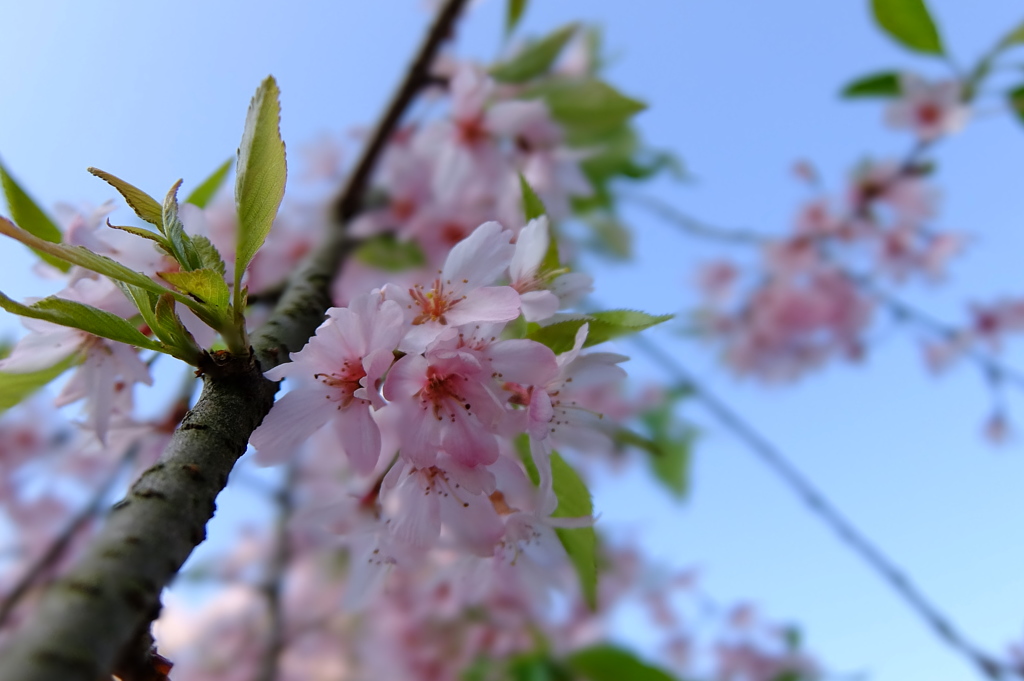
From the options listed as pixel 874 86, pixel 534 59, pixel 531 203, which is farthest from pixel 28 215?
pixel 874 86

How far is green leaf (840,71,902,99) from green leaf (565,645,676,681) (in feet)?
5.81

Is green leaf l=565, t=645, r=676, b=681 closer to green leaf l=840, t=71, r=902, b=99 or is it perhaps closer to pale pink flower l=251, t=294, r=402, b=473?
pale pink flower l=251, t=294, r=402, b=473

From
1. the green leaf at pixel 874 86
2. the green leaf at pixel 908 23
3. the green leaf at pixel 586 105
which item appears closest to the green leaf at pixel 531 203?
the green leaf at pixel 586 105

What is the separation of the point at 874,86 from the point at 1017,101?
50cm

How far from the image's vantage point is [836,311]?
4.30 metres

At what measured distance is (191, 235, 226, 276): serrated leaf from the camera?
0.54m

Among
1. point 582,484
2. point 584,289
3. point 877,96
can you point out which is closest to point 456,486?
point 582,484

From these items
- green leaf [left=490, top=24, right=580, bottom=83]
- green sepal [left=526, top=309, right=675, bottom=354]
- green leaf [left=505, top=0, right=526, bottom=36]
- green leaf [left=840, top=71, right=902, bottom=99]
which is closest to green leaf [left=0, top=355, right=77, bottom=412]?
green sepal [left=526, top=309, right=675, bottom=354]

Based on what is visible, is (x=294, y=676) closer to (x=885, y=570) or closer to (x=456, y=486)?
(x=885, y=570)

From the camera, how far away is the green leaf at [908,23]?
1295mm

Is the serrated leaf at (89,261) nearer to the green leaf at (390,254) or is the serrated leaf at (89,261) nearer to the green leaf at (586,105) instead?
the green leaf at (586,105)

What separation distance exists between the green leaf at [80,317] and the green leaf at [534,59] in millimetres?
1347

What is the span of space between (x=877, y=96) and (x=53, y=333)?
7.62ft

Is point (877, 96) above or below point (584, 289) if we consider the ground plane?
above
